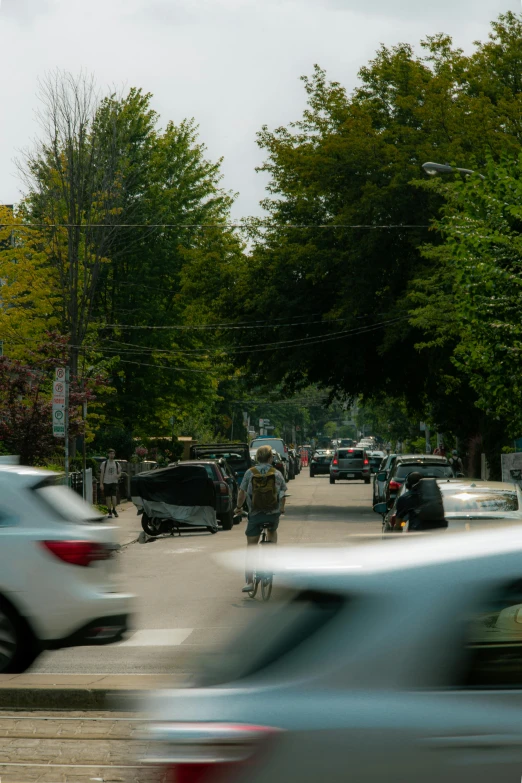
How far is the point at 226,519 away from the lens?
2761 cm

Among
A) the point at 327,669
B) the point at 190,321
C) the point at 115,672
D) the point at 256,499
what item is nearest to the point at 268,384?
the point at 190,321

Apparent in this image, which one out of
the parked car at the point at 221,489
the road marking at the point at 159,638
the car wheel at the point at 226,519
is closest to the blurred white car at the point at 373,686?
the road marking at the point at 159,638

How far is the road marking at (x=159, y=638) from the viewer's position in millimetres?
10805

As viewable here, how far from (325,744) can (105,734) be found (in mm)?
4565

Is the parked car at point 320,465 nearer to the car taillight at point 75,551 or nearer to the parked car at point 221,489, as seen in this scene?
A: the parked car at point 221,489

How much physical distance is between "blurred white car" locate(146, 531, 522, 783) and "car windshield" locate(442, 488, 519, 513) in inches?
352

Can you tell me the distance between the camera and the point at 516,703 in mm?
3162

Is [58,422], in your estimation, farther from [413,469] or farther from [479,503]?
[479,503]

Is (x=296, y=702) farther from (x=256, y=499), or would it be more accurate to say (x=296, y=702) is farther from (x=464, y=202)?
(x=464, y=202)

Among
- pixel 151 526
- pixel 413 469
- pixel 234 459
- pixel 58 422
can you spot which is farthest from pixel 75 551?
pixel 234 459

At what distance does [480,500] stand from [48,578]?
5.10m

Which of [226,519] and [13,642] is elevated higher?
[13,642]

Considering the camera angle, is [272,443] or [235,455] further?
[272,443]

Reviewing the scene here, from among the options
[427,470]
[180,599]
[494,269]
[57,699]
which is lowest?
[180,599]
